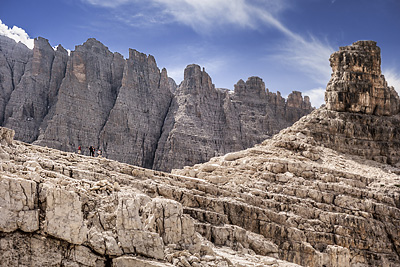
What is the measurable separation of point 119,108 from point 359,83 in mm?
40434

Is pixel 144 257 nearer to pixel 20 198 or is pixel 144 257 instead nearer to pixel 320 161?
pixel 20 198

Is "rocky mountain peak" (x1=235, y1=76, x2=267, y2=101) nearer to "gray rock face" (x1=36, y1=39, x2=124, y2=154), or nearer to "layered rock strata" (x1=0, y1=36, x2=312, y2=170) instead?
"layered rock strata" (x1=0, y1=36, x2=312, y2=170)

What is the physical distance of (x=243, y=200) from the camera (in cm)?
4128

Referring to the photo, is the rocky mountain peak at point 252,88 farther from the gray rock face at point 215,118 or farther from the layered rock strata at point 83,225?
the layered rock strata at point 83,225

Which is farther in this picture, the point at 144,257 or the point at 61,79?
the point at 61,79

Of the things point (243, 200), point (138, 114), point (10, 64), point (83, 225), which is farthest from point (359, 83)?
point (10, 64)

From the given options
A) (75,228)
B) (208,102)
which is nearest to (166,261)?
(75,228)

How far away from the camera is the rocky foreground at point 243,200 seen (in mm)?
24250

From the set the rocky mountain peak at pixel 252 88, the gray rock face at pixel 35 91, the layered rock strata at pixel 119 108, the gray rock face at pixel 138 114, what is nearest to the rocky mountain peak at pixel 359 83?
the layered rock strata at pixel 119 108

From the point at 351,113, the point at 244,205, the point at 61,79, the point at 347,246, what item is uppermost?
the point at 61,79

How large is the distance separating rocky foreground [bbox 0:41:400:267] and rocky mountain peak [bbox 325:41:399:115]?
15 centimetres

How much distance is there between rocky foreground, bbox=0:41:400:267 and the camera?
24.2 m

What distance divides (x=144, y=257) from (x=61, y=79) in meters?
69.4

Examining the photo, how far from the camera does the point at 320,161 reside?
54.8 metres
